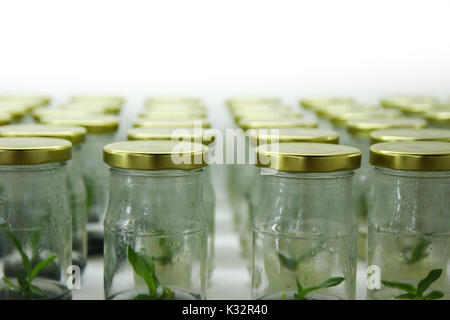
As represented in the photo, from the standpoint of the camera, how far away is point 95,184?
2.84ft

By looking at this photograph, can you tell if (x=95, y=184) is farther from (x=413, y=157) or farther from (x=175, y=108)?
(x=413, y=157)

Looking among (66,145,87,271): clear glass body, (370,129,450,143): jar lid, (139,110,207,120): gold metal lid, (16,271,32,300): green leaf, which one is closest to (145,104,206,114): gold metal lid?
(139,110,207,120): gold metal lid

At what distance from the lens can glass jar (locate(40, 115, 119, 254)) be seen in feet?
2.76

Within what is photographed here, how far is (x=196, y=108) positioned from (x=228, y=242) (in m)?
0.29

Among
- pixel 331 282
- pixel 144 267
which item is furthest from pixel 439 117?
pixel 144 267

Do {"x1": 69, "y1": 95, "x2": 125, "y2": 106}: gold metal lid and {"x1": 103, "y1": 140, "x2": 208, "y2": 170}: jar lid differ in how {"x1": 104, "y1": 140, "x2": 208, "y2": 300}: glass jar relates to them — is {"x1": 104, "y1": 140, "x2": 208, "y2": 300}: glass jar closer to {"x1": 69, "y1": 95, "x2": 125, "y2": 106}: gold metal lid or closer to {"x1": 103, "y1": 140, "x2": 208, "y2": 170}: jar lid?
{"x1": 103, "y1": 140, "x2": 208, "y2": 170}: jar lid

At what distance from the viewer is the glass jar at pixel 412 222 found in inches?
22.5

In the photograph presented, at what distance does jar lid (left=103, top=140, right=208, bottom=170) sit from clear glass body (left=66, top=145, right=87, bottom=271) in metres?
0.21

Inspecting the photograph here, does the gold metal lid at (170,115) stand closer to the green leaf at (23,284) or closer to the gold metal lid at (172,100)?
the gold metal lid at (172,100)

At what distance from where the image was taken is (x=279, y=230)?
574mm

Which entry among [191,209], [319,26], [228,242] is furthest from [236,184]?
[319,26]

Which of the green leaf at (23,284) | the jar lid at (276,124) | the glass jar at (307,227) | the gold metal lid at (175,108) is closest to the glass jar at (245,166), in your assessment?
the jar lid at (276,124)
